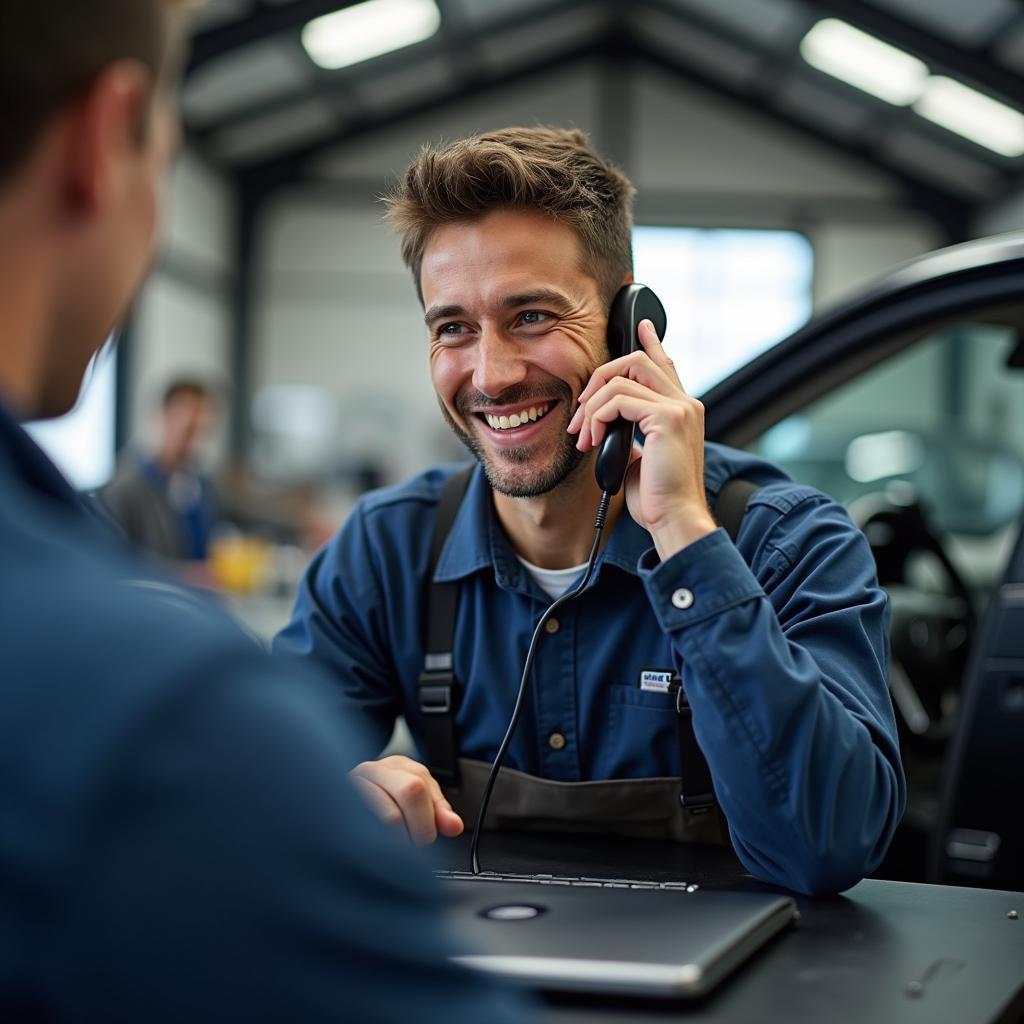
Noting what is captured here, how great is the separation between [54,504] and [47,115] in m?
0.20

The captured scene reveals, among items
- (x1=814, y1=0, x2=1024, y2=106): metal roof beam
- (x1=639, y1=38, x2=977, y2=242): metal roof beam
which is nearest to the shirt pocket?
(x1=814, y1=0, x2=1024, y2=106): metal roof beam

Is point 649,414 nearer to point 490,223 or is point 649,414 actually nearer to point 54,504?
point 490,223

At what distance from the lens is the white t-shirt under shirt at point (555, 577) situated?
1.86 meters

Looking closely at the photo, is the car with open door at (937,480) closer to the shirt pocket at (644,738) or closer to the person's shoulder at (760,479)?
the person's shoulder at (760,479)

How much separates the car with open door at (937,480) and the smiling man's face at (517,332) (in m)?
0.33

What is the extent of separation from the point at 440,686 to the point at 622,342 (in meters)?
0.54

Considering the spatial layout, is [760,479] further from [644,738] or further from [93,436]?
[93,436]

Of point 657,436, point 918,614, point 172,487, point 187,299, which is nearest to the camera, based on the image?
point 657,436

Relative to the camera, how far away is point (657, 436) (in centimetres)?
151

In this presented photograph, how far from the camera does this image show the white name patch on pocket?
172 centimetres

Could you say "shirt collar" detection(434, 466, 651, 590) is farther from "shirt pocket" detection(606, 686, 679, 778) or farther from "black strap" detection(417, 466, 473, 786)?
"shirt pocket" detection(606, 686, 679, 778)

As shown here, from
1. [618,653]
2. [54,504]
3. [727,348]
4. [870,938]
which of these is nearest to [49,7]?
[54,504]

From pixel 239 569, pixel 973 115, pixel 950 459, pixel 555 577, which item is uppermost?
pixel 973 115

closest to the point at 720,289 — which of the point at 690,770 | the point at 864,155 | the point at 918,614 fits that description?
the point at 864,155
